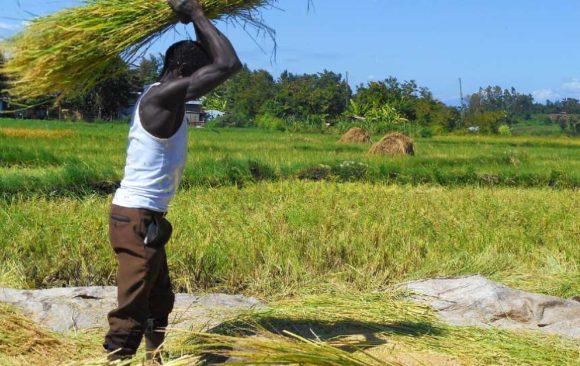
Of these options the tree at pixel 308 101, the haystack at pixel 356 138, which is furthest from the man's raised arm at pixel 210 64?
the tree at pixel 308 101

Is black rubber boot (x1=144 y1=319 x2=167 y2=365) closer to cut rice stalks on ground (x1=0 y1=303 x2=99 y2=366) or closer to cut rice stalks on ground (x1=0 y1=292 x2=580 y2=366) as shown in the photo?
cut rice stalks on ground (x1=0 y1=292 x2=580 y2=366)

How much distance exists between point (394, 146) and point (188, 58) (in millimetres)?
14952

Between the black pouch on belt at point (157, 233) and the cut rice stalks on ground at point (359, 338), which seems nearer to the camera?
the black pouch on belt at point (157, 233)

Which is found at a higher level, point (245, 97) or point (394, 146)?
point (245, 97)

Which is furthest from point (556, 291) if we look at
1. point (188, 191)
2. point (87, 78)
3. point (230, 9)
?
point (188, 191)

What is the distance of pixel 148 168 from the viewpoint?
318 cm

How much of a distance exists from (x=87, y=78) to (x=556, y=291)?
2.84 m

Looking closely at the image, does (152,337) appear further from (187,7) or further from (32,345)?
(187,7)

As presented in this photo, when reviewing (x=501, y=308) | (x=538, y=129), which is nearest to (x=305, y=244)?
(x=501, y=308)

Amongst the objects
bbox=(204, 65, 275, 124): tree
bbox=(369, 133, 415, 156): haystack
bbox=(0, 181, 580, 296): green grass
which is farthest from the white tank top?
bbox=(204, 65, 275, 124): tree

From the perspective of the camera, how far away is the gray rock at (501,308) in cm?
406

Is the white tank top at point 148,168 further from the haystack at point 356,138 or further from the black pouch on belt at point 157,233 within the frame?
the haystack at point 356,138

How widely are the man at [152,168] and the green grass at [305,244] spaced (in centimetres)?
149

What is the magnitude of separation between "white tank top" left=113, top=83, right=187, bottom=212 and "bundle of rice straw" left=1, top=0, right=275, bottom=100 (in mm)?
338
